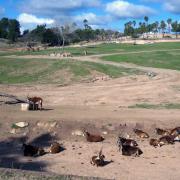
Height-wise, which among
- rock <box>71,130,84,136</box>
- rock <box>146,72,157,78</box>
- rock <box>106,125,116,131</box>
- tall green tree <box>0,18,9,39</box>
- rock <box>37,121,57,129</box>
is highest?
tall green tree <box>0,18,9,39</box>

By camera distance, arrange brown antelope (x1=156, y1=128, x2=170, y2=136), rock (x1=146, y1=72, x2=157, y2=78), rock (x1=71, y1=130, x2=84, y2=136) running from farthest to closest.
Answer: rock (x1=146, y1=72, x2=157, y2=78), rock (x1=71, y1=130, x2=84, y2=136), brown antelope (x1=156, y1=128, x2=170, y2=136)

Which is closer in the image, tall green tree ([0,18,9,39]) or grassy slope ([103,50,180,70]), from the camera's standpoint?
grassy slope ([103,50,180,70])

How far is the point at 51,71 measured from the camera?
3572 cm

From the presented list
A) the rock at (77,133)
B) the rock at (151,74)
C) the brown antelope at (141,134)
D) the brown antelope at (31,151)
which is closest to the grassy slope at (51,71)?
the rock at (151,74)

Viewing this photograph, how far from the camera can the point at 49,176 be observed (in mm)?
8742

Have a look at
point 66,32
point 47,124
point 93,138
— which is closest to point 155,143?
point 93,138

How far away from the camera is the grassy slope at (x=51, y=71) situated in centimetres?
3362

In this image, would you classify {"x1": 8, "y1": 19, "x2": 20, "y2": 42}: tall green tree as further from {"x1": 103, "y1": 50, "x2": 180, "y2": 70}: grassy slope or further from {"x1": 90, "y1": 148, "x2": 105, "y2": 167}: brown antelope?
{"x1": 90, "y1": 148, "x2": 105, "y2": 167}: brown antelope

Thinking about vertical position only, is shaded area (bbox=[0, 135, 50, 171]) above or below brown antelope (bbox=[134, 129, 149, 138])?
below

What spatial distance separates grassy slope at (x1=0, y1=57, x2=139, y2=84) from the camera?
3362cm

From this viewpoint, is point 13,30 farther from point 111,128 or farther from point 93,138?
point 93,138

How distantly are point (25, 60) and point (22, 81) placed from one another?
29.5 ft

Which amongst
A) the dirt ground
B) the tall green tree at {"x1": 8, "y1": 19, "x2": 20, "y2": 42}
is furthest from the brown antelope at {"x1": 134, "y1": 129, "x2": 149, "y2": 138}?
the tall green tree at {"x1": 8, "y1": 19, "x2": 20, "y2": 42}

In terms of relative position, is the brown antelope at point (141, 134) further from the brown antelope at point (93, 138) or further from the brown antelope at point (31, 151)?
the brown antelope at point (31, 151)
